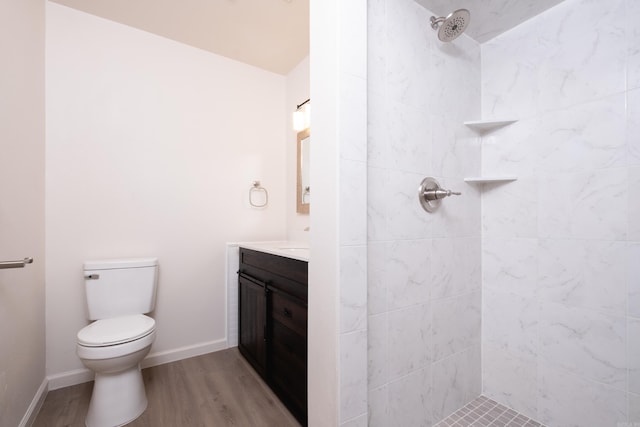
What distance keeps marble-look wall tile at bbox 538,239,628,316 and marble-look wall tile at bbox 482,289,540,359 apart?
0.38 ft

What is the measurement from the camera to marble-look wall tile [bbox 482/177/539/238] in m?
1.43

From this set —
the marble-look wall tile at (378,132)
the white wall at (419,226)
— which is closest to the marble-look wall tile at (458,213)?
the white wall at (419,226)

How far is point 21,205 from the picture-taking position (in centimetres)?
140

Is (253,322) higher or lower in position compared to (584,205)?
lower

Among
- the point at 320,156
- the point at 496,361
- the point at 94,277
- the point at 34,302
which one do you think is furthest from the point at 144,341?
the point at 496,361

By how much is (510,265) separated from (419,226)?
66 cm

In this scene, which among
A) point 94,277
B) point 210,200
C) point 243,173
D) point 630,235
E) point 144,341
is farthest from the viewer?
point 243,173

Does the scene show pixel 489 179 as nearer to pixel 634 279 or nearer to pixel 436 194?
pixel 436 194

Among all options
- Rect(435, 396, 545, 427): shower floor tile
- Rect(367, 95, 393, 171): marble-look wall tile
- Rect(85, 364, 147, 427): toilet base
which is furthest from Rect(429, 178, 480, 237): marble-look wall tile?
Rect(85, 364, 147, 427): toilet base

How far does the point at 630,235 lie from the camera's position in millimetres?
1144

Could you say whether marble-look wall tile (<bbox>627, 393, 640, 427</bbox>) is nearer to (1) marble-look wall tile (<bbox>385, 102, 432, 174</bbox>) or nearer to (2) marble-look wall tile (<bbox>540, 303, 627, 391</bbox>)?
(2) marble-look wall tile (<bbox>540, 303, 627, 391</bbox>)

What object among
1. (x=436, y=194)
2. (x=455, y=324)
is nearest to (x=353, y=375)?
(x=455, y=324)

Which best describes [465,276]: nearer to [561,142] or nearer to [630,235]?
[630,235]

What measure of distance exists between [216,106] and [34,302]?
5.81 feet
